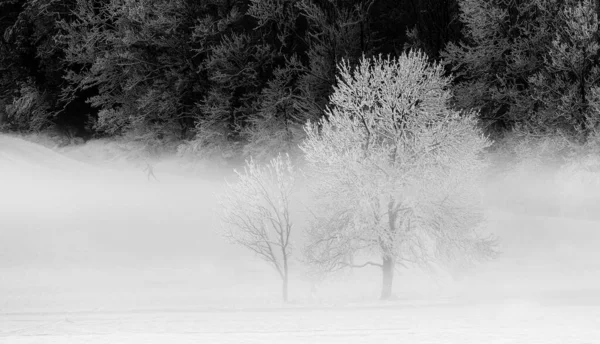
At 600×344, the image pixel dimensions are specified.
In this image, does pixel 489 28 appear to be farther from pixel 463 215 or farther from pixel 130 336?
pixel 130 336

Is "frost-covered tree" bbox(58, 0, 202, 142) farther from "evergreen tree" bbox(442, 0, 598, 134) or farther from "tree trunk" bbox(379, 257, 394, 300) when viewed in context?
"tree trunk" bbox(379, 257, 394, 300)

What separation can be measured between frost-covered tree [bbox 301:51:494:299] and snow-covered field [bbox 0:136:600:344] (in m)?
1.42

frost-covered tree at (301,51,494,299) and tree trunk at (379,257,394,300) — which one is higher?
frost-covered tree at (301,51,494,299)

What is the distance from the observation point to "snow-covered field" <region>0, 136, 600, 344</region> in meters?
14.7

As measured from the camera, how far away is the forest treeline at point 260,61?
34812 millimetres

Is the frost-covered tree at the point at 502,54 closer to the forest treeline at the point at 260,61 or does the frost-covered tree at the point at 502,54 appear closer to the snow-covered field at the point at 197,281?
the forest treeline at the point at 260,61

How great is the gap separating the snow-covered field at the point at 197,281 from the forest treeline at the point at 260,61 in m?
3.85

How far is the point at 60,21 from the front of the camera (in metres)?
46.2

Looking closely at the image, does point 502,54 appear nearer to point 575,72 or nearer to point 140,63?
point 575,72

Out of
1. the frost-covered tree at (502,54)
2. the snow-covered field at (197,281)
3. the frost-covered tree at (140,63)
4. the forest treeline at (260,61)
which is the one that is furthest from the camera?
the frost-covered tree at (140,63)

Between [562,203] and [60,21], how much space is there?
90.5 feet

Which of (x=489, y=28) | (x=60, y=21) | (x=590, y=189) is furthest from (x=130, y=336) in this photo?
(x=60, y=21)

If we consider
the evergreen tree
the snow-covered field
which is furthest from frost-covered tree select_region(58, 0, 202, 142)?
the evergreen tree

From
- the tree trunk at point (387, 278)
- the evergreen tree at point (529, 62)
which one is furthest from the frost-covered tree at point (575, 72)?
the tree trunk at point (387, 278)
